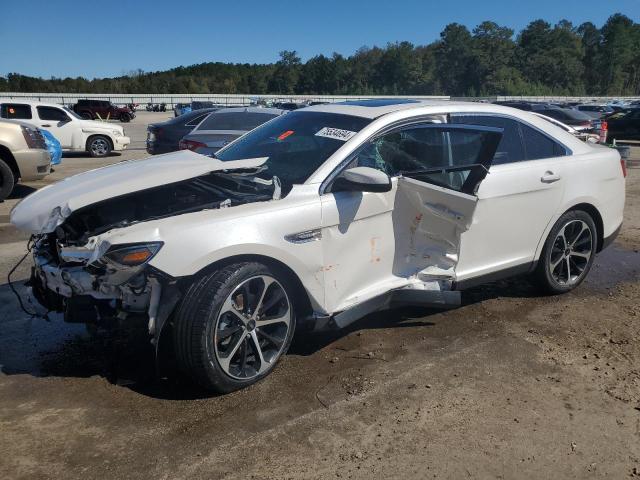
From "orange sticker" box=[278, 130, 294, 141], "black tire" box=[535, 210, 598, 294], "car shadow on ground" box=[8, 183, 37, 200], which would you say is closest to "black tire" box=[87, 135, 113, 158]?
"car shadow on ground" box=[8, 183, 37, 200]

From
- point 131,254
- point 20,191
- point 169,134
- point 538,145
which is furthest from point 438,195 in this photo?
point 169,134

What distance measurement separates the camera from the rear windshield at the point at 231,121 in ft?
37.8

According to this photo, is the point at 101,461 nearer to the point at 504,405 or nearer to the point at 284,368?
the point at 284,368

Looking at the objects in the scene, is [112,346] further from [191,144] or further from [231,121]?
[231,121]

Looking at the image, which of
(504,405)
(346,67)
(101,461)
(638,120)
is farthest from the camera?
(346,67)

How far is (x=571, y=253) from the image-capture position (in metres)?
5.05

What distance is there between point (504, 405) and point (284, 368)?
140 cm

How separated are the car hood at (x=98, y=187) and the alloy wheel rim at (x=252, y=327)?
92 centimetres

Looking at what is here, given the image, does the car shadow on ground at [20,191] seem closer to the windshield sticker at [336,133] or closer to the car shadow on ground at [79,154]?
the car shadow on ground at [79,154]

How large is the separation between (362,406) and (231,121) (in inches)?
367

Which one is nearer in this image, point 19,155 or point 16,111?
point 19,155

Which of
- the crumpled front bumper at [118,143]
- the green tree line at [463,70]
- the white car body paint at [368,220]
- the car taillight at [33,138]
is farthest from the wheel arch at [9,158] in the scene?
the green tree line at [463,70]

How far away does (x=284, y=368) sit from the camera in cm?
371

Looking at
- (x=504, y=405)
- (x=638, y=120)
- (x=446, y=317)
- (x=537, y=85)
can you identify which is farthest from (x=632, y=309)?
(x=537, y=85)
